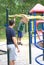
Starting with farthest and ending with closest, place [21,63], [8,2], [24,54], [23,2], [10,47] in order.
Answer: [23,2] → [8,2] → [24,54] → [21,63] → [10,47]

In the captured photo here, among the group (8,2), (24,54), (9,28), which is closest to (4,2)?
(8,2)

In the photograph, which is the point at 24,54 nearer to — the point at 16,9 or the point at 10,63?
the point at 10,63

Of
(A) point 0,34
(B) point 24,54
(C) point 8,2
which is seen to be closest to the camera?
(B) point 24,54

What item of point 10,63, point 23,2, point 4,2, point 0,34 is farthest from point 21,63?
point 23,2

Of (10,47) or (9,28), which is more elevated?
(9,28)

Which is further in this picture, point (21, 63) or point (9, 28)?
point (21, 63)

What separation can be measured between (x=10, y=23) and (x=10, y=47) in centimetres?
71

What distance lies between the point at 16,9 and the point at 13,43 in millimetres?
12950

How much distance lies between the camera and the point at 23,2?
78.5 ft

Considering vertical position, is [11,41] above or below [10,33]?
below

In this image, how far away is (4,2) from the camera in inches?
850

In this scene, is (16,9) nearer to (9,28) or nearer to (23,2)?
(23,2)

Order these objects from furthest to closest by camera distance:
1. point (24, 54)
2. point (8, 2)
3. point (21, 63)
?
point (8, 2) < point (24, 54) < point (21, 63)

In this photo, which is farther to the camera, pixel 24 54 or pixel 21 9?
pixel 21 9
